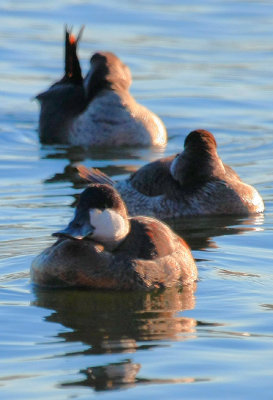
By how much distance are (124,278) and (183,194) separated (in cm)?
349

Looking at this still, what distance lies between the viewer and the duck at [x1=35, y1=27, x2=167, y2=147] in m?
16.1

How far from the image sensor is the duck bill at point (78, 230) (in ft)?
27.8

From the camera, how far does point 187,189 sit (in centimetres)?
1230

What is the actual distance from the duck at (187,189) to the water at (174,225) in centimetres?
24

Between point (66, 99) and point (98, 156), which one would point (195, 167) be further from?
point (66, 99)

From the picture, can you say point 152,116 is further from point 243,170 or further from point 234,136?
point 243,170

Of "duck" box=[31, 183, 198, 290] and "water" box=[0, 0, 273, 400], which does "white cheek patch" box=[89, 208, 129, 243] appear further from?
"water" box=[0, 0, 273, 400]

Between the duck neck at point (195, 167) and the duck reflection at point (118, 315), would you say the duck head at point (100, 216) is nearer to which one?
the duck reflection at point (118, 315)

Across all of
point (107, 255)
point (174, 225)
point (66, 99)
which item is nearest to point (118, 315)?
point (107, 255)

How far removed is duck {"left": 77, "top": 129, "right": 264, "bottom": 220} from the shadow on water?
124 inches

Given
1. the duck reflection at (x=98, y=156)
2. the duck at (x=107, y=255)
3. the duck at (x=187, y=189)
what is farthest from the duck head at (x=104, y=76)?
the duck at (x=107, y=255)

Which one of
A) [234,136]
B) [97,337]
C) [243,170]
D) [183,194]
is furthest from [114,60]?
[97,337]

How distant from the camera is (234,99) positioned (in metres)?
18.2

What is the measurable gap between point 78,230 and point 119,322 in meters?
0.82
